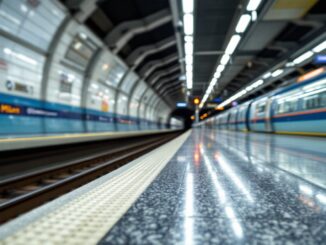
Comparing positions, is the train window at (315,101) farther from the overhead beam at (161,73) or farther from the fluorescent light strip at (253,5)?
the overhead beam at (161,73)

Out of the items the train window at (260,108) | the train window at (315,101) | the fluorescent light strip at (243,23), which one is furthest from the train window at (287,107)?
the fluorescent light strip at (243,23)

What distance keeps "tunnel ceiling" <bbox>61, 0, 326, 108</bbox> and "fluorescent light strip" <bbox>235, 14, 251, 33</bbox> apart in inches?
7.4

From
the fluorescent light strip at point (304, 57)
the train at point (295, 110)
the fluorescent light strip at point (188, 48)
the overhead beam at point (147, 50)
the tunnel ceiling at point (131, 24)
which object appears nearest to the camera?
the train at point (295, 110)

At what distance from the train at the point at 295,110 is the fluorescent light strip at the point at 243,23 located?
334cm

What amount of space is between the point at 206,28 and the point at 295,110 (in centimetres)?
575

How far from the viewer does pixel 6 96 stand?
850 centimetres

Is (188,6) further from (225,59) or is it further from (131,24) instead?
(225,59)

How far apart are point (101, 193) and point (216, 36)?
12.4 meters

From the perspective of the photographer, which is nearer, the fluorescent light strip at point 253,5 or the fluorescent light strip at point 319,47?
the fluorescent light strip at point 253,5

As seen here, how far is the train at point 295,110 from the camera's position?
866cm

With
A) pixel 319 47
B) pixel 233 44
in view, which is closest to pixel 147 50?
pixel 233 44

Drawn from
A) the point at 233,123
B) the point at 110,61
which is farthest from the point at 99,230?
the point at 233,123

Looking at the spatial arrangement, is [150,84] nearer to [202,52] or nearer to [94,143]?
Result: [202,52]

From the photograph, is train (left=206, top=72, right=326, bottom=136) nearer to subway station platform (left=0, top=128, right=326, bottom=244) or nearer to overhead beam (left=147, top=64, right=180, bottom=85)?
subway station platform (left=0, top=128, right=326, bottom=244)
